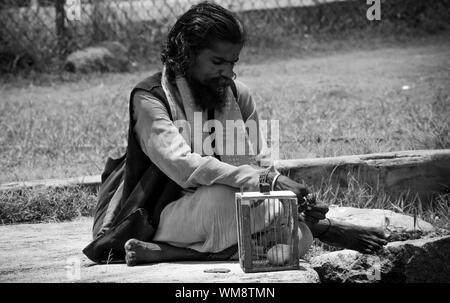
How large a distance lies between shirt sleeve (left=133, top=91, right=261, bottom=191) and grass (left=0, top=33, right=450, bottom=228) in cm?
134

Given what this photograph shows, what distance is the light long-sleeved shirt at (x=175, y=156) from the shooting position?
144 inches

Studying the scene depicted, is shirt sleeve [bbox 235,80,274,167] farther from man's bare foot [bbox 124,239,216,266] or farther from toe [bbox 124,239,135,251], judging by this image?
toe [bbox 124,239,135,251]

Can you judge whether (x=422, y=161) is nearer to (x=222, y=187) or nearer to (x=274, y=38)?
(x=222, y=187)

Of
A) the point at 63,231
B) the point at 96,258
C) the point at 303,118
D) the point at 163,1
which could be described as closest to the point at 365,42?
the point at 163,1

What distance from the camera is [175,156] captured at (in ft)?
12.3

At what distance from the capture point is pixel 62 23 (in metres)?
8.62

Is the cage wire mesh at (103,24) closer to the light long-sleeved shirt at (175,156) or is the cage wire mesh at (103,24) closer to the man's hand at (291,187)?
the light long-sleeved shirt at (175,156)

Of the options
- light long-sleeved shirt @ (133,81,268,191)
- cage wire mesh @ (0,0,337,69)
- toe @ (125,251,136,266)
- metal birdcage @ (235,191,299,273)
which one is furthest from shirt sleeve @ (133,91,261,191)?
cage wire mesh @ (0,0,337,69)

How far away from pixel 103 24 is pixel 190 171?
18.2 ft

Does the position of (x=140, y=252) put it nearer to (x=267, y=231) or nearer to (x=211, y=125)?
(x=267, y=231)

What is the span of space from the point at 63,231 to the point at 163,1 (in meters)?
4.83

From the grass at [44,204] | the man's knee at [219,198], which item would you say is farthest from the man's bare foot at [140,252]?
the grass at [44,204]

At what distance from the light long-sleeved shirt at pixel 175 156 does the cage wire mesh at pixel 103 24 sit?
4.58 meters

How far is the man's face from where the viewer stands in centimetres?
387
